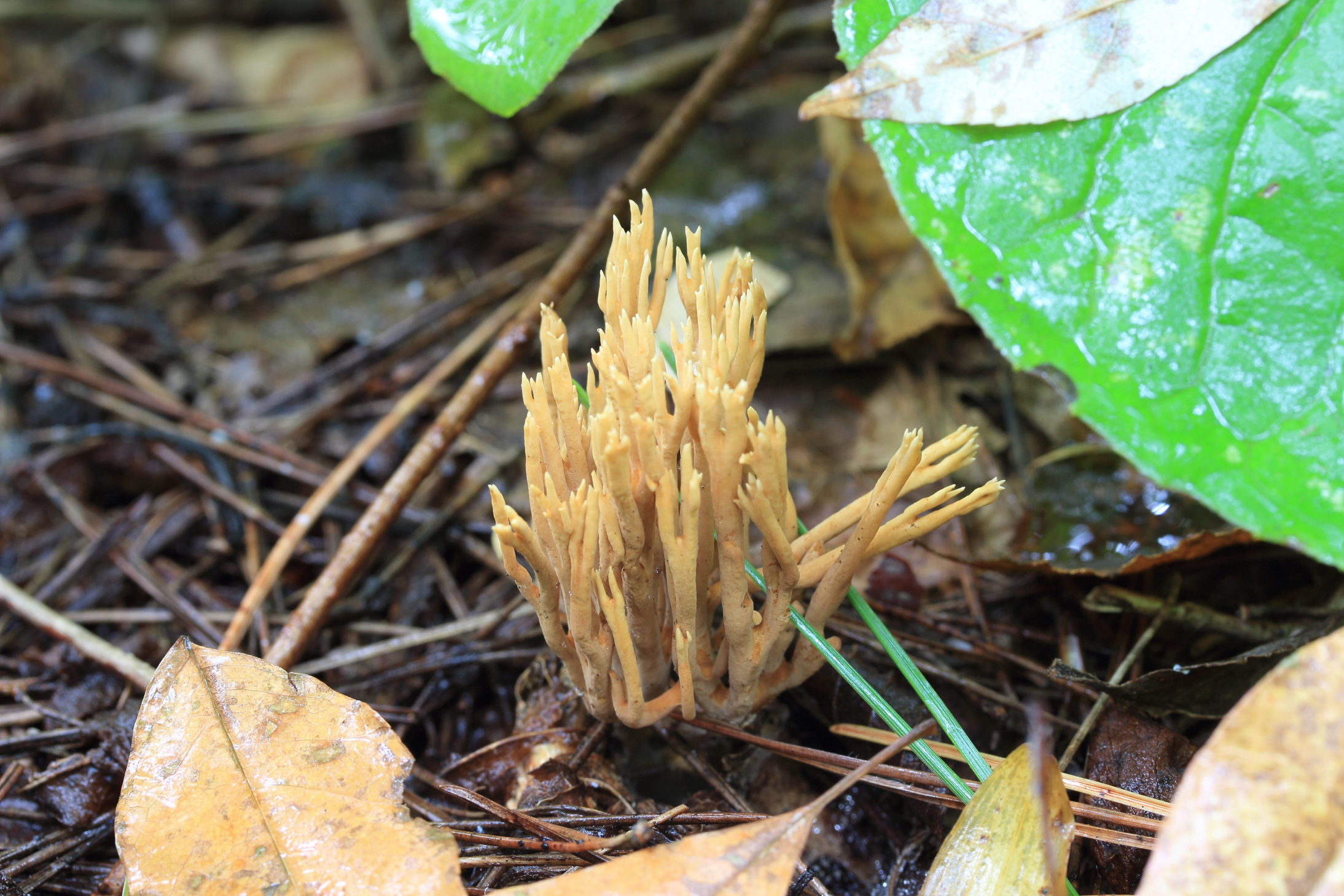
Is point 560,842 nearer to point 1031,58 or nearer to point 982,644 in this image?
point 982,644

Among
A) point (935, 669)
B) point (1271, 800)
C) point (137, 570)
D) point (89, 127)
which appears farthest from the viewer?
point (89, 127)

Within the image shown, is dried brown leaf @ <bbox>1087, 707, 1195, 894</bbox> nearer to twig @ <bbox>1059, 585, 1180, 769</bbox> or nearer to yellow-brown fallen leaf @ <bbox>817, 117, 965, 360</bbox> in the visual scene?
twig @ <bbox>1059, 585, 1180, 769</bbox>

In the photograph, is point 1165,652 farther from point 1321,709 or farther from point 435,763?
point 435,763

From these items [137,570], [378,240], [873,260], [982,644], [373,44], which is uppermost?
[373,44]

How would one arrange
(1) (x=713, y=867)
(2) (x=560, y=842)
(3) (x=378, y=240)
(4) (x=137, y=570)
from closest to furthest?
(1) (x=713, y=867)
(2) (x=560, y=842)
(4) (x=137, y=570)
(3) (x=378, y=240)

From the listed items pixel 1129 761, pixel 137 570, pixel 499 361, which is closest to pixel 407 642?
pixel 499 361

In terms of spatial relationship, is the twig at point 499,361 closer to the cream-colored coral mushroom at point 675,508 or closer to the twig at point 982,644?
the cream-colored coral mushroom at point 675,508

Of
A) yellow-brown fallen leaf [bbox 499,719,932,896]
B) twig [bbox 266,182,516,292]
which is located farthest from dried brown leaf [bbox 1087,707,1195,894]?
twig [bbox 266,182,516,292]
